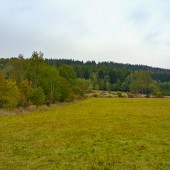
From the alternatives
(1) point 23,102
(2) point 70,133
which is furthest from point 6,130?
(1) point 23,102

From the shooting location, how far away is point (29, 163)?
1555 centimetres

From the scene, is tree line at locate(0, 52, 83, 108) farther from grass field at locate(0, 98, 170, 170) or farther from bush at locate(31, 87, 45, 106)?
grass field at locate(0, 98, 170, 170)

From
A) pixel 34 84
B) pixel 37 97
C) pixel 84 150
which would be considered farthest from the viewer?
pixel 34 84

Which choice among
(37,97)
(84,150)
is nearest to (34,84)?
(37,97)

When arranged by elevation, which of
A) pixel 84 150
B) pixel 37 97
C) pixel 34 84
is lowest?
pixel 84 150

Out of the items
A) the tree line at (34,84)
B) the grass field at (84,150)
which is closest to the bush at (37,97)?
the tree line at (34,84)

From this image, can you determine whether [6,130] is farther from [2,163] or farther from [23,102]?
[23,102]

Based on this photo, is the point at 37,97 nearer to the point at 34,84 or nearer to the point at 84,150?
the point at 34,84

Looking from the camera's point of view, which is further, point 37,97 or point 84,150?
point 37,97

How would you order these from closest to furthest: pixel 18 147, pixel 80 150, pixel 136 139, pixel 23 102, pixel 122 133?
pixel 80 150 < pixel 18 147 < pixel 136 139 < pixel 122 133 < pixel 23 102

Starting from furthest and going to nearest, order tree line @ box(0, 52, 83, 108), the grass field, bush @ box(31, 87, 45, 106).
Answer: bush @ box(31, 87, 45, 106), tree line @ box(0, 52, 83, 108), the grass field

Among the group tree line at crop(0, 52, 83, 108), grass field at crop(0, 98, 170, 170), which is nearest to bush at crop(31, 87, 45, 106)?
tree line at crop(0, 52, 83, 108)

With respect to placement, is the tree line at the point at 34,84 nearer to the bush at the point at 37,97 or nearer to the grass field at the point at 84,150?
the bush at the point at 37,97

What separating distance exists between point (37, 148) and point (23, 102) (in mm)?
37642
